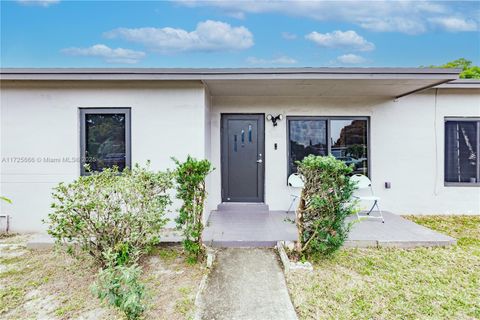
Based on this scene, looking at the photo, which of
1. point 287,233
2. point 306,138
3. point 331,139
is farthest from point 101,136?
point 331,139

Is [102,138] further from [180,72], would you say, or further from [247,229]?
[247,229]

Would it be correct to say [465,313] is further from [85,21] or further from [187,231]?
[85,21]

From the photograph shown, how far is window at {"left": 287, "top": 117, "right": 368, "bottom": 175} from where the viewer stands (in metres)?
6.36

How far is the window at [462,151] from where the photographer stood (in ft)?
20.5

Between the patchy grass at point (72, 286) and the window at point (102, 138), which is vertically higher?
the window at point (102, 138)

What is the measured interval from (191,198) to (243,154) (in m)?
2.96

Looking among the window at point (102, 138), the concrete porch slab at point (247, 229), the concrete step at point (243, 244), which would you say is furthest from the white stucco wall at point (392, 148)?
the concrete step at point (243, 244)

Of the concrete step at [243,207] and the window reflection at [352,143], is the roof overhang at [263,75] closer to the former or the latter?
the window reflection at [352,143]

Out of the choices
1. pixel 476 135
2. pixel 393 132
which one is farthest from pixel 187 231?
pixel 476 135

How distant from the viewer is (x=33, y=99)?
5078 millimetres

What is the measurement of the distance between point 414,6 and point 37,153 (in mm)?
15709

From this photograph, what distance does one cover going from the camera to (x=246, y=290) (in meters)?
3.03

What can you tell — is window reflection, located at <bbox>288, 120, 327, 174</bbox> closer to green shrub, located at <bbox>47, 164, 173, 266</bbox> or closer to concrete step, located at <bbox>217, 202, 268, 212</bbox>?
concrete step, located at <bbox>217, 202, 268, 212</bbox>

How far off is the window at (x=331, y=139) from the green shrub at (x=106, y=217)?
3.74 metres
